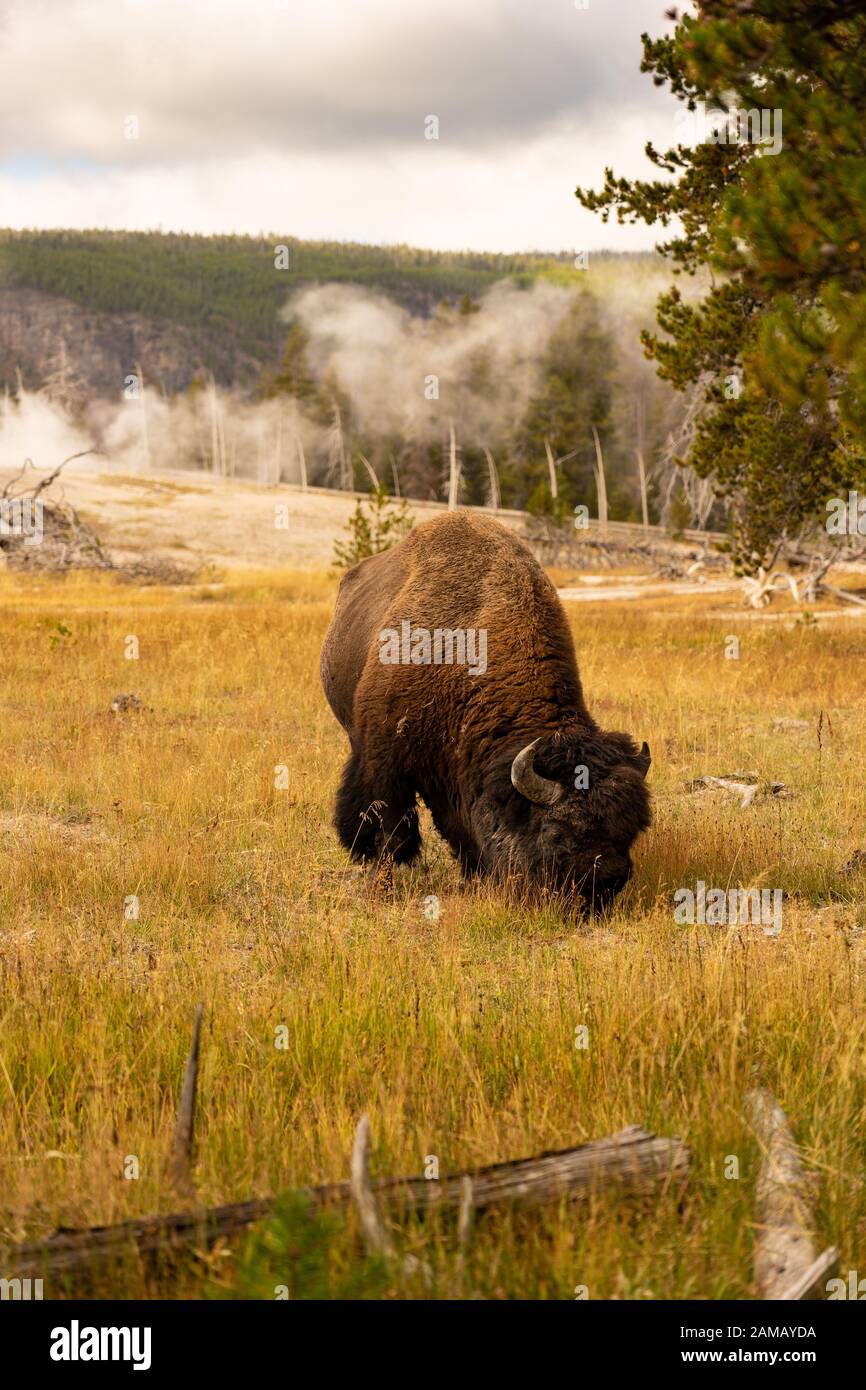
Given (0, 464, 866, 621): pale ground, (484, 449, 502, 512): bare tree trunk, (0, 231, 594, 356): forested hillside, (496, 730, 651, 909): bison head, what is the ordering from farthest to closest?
(0, 231, 594, 356): forested hillside, (484, 449, 502, 512): bare tree trunk, (0, 464, 866, 621): pale ground, (496, 730, 651, 909): bison head

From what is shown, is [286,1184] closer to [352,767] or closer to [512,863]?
[512,863]

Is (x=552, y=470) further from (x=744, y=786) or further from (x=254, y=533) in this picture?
(x=744, y=786)

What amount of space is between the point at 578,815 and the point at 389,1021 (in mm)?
1828

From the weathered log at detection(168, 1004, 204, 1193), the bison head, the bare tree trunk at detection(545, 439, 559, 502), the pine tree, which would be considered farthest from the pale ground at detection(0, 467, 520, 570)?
the weathered log at detection(168, 1004, 204, 1193)

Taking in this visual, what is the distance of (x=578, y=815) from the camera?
5.57 m

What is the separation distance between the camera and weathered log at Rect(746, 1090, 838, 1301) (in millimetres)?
2463

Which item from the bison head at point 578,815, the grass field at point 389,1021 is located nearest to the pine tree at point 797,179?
the bison head at point 578,815

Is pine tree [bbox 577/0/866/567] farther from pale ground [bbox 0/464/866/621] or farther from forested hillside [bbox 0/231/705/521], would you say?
pale ground [bbox 0/464/866/621]

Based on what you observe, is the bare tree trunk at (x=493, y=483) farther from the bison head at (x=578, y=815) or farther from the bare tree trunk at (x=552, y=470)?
the bison head at (x=578, y=815)

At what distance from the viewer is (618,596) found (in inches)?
1425

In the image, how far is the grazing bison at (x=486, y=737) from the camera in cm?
562

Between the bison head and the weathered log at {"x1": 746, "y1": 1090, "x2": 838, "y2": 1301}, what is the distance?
2360mm

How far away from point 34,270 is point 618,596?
166 m

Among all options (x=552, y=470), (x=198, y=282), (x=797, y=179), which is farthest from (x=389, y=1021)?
(x=198, y=282)
